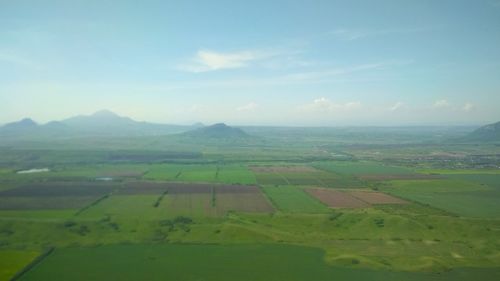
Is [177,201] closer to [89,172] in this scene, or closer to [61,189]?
[61,189]

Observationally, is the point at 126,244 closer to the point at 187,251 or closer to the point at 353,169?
the point at 187,251

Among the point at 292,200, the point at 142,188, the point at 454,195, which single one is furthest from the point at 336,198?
the point at 142,188

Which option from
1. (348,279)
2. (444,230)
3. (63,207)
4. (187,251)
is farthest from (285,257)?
(63,207)

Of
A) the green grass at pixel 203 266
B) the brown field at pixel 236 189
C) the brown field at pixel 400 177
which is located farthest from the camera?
the brown field at pixel 400 177

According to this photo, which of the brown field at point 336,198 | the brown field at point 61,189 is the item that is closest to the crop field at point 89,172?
the brown field at point 61,189

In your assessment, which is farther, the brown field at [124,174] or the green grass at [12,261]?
the brown field at [124,174]

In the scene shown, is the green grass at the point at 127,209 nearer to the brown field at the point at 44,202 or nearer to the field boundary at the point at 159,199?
the field boundary at the point at 159,199

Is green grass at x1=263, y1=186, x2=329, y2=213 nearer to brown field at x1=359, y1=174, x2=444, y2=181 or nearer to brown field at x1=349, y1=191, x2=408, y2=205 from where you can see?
brown field at x1=349, y1=191, x2=408, y2=205
